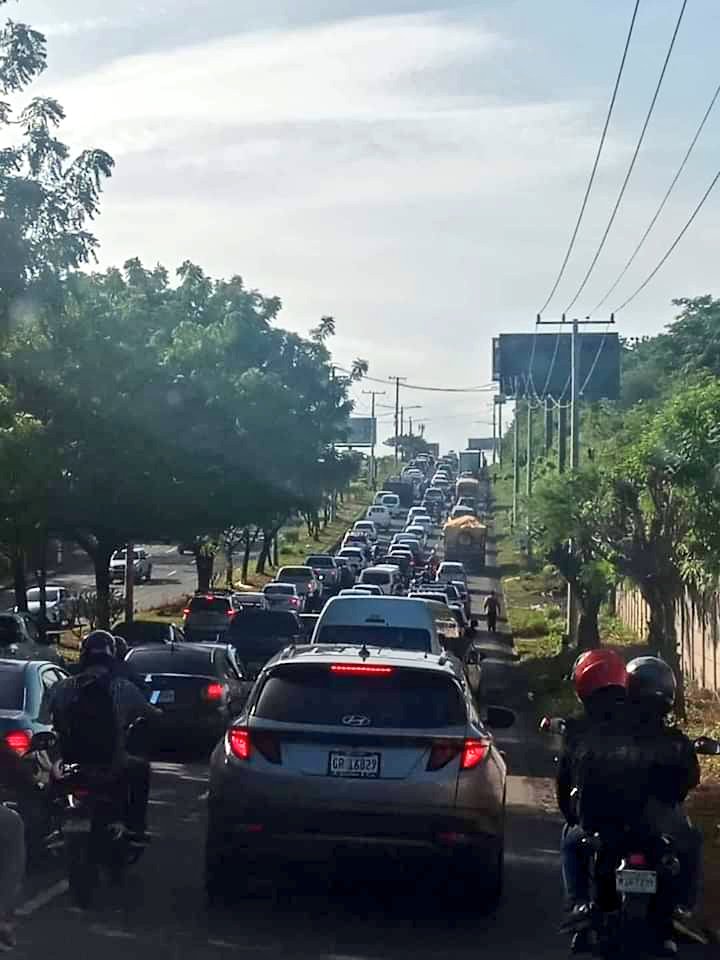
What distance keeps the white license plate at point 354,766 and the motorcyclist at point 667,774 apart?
8.84ft

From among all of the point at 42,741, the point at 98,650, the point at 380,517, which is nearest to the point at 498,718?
the point at 98,650

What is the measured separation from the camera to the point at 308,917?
35.0 feet

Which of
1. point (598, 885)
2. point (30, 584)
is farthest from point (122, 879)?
point (30, 584)

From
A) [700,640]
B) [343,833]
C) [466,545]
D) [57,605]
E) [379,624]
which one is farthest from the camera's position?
[466,545]

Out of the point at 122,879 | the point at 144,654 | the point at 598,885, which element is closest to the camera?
the point at 598,885

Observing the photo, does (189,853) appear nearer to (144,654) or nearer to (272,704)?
(272,704)

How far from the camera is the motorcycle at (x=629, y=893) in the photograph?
23.7 ft

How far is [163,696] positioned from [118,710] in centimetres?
965

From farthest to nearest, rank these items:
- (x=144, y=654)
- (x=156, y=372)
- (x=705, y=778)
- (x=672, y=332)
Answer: (x=672, y=332)
(x=156, y=372)
(x=144, y=654)
(x=705, y=778)

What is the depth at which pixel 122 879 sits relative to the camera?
11.5 meters

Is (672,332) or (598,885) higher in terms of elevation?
(672,332)

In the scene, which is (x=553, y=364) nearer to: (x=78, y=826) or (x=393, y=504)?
(x=393, y=504)

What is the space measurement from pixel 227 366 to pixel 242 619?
1493 centimetres

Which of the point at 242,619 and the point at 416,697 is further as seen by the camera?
the point at 242,619
